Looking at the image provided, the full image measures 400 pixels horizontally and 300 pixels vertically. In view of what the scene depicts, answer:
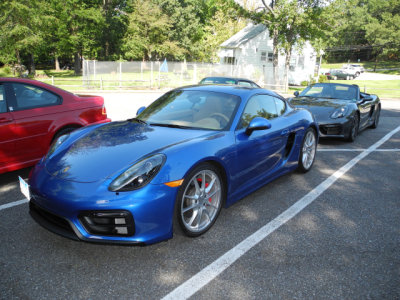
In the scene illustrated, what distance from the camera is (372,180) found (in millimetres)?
5289

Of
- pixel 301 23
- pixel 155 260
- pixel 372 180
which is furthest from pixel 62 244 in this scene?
pixel 301 23

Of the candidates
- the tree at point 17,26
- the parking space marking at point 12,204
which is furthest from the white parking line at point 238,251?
the tree at point 17,26

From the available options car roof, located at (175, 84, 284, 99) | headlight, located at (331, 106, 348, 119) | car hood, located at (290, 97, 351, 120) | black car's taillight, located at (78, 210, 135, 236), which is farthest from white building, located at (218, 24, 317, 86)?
black car's taillight, located at (78, 210, 135, 236)

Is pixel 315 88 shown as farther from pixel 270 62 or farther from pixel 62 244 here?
pixel 270 62

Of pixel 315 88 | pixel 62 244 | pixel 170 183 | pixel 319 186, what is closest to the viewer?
pixel 170 183

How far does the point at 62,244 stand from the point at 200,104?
2.17 m

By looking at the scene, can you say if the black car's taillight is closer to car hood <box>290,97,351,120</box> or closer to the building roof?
car hood <box>290,97,351,120</box>

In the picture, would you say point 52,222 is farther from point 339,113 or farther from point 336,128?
point 339,113

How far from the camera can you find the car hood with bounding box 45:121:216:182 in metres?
2.94

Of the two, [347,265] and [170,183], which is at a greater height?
[170,183]

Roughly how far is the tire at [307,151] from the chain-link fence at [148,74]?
62.9 ft

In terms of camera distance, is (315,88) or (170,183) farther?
(315,88)

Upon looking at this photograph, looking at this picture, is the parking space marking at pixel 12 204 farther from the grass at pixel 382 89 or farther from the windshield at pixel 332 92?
the grass at pixel 382 89

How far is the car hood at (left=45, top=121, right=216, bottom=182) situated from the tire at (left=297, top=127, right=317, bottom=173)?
2.25 meters
